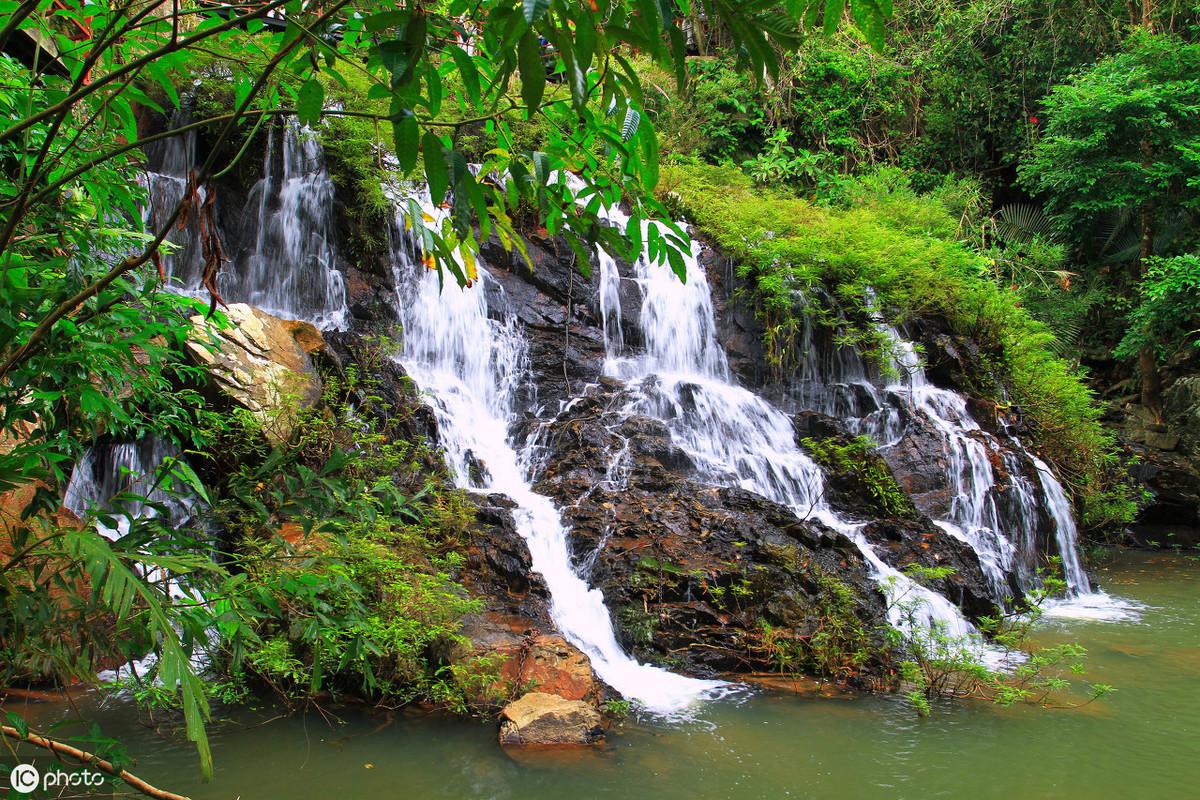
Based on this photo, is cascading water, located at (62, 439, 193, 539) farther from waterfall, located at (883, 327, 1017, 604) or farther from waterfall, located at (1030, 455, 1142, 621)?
waterfall, located at (1030, 455, 1142, 621)

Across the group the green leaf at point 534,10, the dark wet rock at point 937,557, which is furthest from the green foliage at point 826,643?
the green leaf at point 534,10

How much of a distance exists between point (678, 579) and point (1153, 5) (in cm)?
1616

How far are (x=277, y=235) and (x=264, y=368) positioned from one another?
3.60 meters

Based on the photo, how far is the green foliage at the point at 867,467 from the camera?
8516 millimetres

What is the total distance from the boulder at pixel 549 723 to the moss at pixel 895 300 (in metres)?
7.26

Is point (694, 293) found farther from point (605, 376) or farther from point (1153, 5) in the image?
point (1153, 5)

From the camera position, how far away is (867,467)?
28.8 feet

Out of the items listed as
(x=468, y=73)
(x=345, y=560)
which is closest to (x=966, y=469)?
(x=345, y=560)

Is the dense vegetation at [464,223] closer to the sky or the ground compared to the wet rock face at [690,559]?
closer to the sky

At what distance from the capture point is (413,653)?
4898 mm

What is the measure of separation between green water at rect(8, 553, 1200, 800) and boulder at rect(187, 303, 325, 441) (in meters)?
2.40

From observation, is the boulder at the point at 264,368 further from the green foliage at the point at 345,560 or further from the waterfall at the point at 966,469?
the waterfall at the point at 966,469

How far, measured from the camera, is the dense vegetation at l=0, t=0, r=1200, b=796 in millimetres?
1522

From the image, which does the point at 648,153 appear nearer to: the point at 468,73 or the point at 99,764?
the point at 468,73
